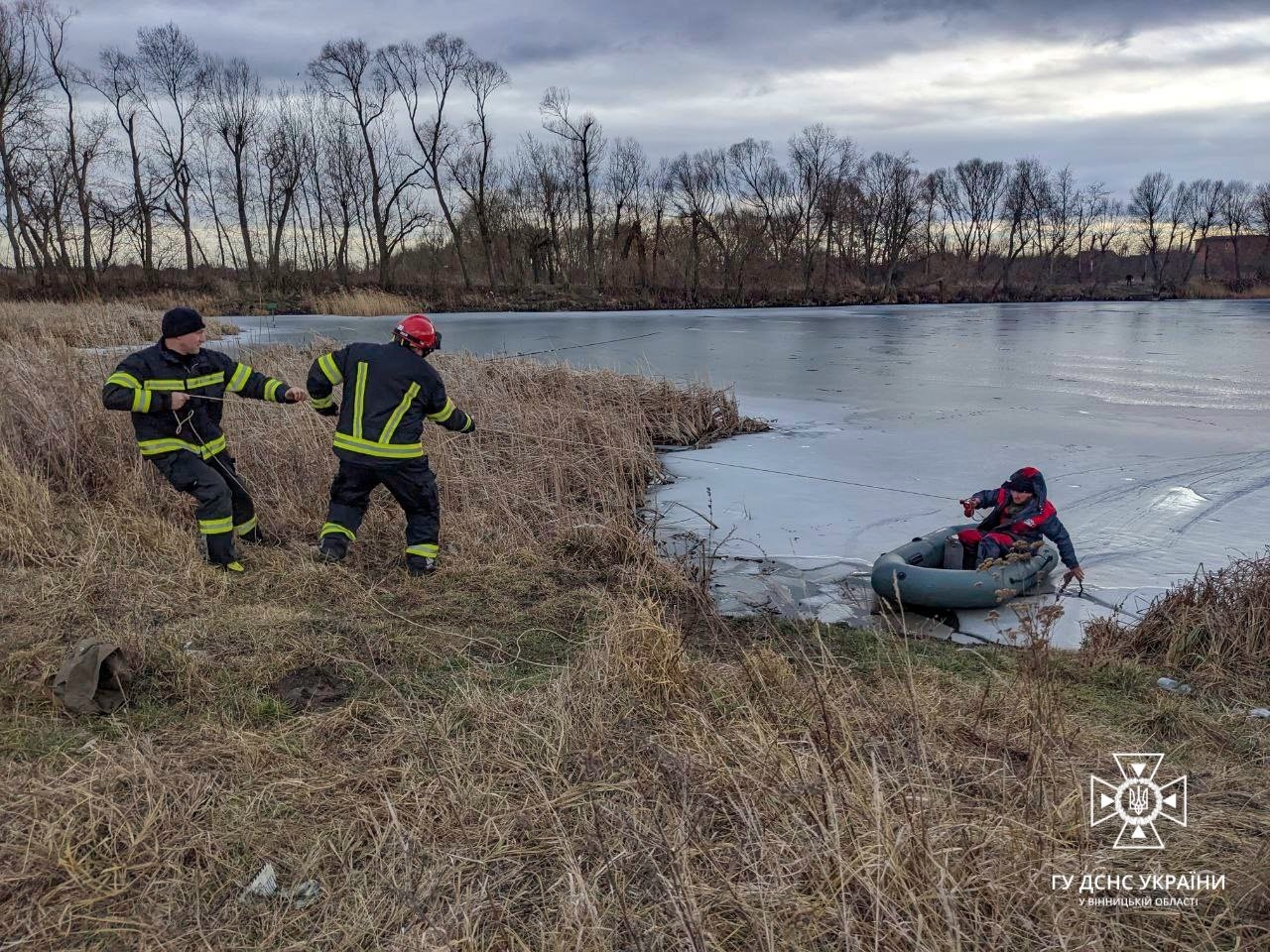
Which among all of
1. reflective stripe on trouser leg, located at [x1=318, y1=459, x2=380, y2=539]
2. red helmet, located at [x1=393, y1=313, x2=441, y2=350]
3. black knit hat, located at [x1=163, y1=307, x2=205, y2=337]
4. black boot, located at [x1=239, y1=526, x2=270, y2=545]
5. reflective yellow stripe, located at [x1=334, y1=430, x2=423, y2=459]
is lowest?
black boot, located at [x1=239, y1=526, x2=270, y2=545]

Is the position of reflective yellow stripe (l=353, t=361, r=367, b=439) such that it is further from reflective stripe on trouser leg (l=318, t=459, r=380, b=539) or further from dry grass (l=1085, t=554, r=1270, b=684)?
dry grass (l=1085, t=554, r=1270, b=684)

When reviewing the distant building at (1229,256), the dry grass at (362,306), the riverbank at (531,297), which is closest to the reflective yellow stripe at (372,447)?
the riverbank at (531,297)

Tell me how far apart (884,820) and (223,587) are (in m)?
3.50

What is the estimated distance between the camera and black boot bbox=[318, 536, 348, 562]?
4758 mm

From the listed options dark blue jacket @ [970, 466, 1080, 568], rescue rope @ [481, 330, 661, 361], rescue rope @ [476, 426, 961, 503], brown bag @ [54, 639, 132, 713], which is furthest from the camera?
rescue rope @ [481, 330, 661, 361]

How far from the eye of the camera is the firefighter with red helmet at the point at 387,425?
467 cm

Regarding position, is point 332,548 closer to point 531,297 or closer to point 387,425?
point 387,425

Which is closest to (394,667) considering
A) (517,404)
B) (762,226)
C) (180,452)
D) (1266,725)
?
(180,452)

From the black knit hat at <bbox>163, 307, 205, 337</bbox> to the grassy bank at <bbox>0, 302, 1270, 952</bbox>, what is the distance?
116cm

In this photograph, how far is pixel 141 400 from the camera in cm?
445

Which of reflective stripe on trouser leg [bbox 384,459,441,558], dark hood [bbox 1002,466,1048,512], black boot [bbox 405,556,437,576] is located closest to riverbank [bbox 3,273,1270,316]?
reflective stripe on trouser leg [bbox 384,459,441,558]

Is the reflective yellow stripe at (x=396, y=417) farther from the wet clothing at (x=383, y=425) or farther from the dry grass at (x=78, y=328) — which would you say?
the dry grass at (x=78, y=328)

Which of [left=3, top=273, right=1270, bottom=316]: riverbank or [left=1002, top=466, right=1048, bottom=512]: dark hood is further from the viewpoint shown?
[left=3, top=273, right=1270, bottom=316]: riverbank

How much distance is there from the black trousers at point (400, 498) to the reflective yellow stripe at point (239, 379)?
71 centimetres
